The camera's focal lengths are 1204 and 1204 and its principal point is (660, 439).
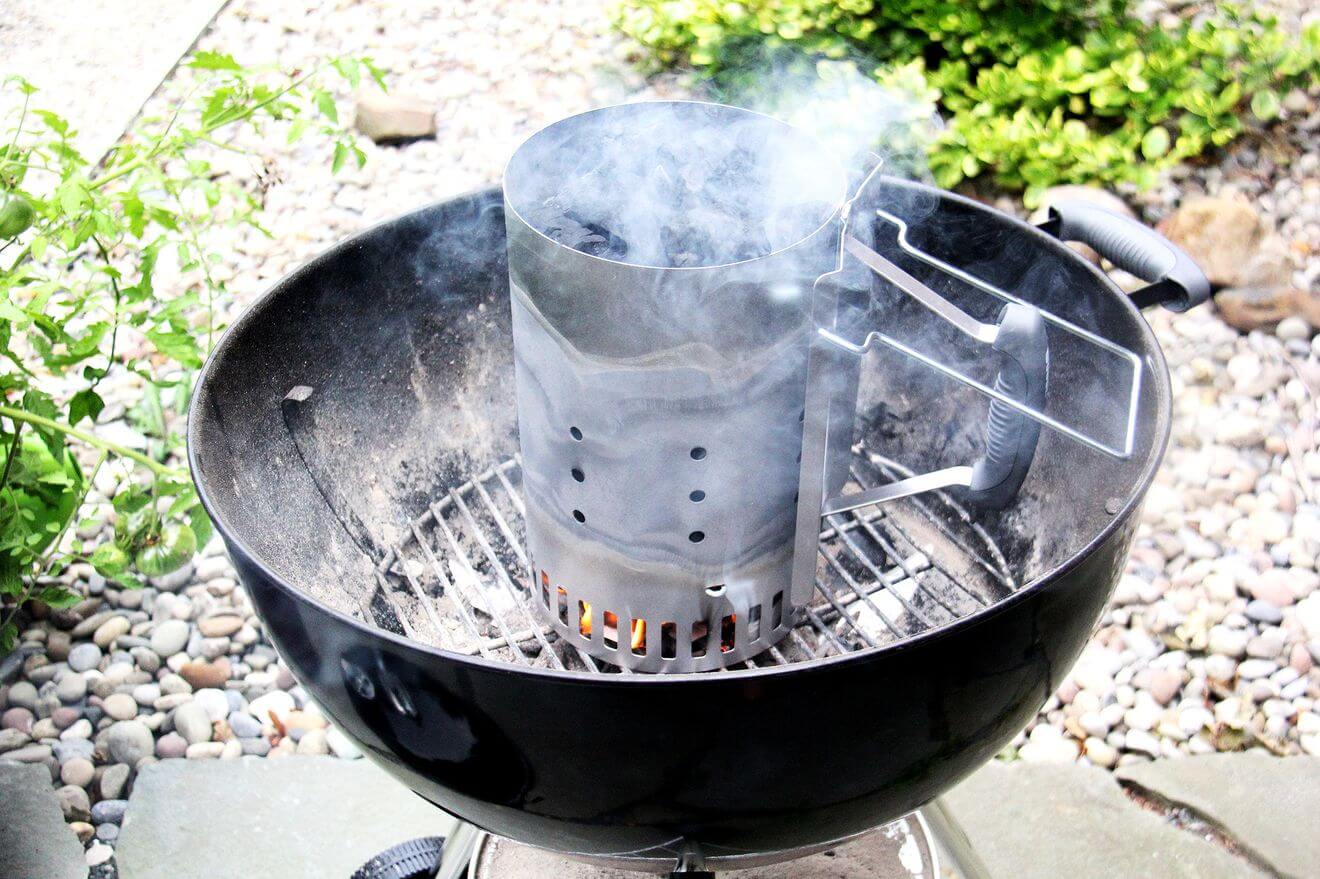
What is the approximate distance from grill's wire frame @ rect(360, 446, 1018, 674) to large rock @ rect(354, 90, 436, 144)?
220 cm

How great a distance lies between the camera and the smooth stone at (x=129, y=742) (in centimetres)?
226

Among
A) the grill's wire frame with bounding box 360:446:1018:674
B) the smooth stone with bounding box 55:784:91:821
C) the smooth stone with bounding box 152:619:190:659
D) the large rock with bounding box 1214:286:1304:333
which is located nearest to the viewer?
the grill's wire frame with bounding box 360:446:1018:674

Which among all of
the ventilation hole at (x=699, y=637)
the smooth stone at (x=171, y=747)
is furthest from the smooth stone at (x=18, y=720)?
the ventilation hole at (x=699, y=637)

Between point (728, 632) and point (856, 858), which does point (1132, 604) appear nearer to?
point (856, 858)

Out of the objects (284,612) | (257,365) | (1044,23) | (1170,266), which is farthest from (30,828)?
(1044,23)

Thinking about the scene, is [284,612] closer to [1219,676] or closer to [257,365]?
[257,365]

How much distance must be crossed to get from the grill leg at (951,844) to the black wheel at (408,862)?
736 millimetres

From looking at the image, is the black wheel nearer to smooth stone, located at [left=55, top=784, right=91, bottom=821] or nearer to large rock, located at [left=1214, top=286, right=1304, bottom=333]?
smooth stone, located at [left=55, top=784, right=91, bottom=821]

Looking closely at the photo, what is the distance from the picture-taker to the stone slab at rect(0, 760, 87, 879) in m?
2.00

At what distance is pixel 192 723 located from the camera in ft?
7.60

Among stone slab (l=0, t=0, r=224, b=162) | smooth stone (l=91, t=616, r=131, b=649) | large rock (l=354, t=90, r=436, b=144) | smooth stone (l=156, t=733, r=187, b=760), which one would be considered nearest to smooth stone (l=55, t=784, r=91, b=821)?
smooth stone (l=156, t=733, r=187, b=760)

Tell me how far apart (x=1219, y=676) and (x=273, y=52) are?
347cm

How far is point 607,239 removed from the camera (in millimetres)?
1425

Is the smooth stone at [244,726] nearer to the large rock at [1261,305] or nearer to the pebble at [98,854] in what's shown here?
the pebble at [98,854]
